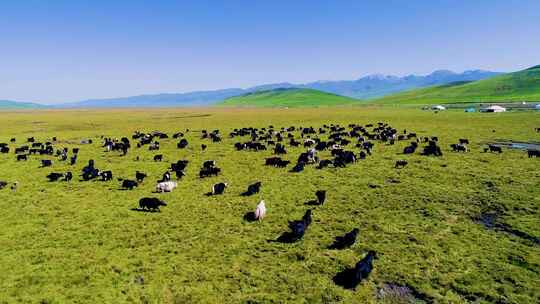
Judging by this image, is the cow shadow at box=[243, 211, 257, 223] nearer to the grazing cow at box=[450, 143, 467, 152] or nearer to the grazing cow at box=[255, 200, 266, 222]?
the grazing cow at box=[255, 200, 266, 222]

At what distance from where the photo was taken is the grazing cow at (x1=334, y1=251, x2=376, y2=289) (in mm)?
10164

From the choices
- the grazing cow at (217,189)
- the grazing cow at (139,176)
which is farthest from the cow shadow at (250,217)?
the grazing cow at (139,176)

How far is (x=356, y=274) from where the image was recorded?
33.6ft

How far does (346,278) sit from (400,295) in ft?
5.28

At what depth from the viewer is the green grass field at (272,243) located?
9.97m

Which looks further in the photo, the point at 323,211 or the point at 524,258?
the point at 323,211

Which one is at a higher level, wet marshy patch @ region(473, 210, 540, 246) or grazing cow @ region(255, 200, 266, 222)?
grazing cow @ region(255, 200, 266, 222)

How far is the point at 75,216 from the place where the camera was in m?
15.8

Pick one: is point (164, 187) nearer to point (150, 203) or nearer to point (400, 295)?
point (150, 203)

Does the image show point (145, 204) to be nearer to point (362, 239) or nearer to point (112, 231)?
point (112, 231)

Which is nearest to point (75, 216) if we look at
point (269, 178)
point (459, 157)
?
point (269, 178)

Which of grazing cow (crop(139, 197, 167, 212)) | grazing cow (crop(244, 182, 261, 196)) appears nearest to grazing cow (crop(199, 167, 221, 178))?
grazing cow (crop(244, 182, 261, 196))

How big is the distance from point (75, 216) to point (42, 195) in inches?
210

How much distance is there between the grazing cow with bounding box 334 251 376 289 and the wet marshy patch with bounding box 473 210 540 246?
264 inches
